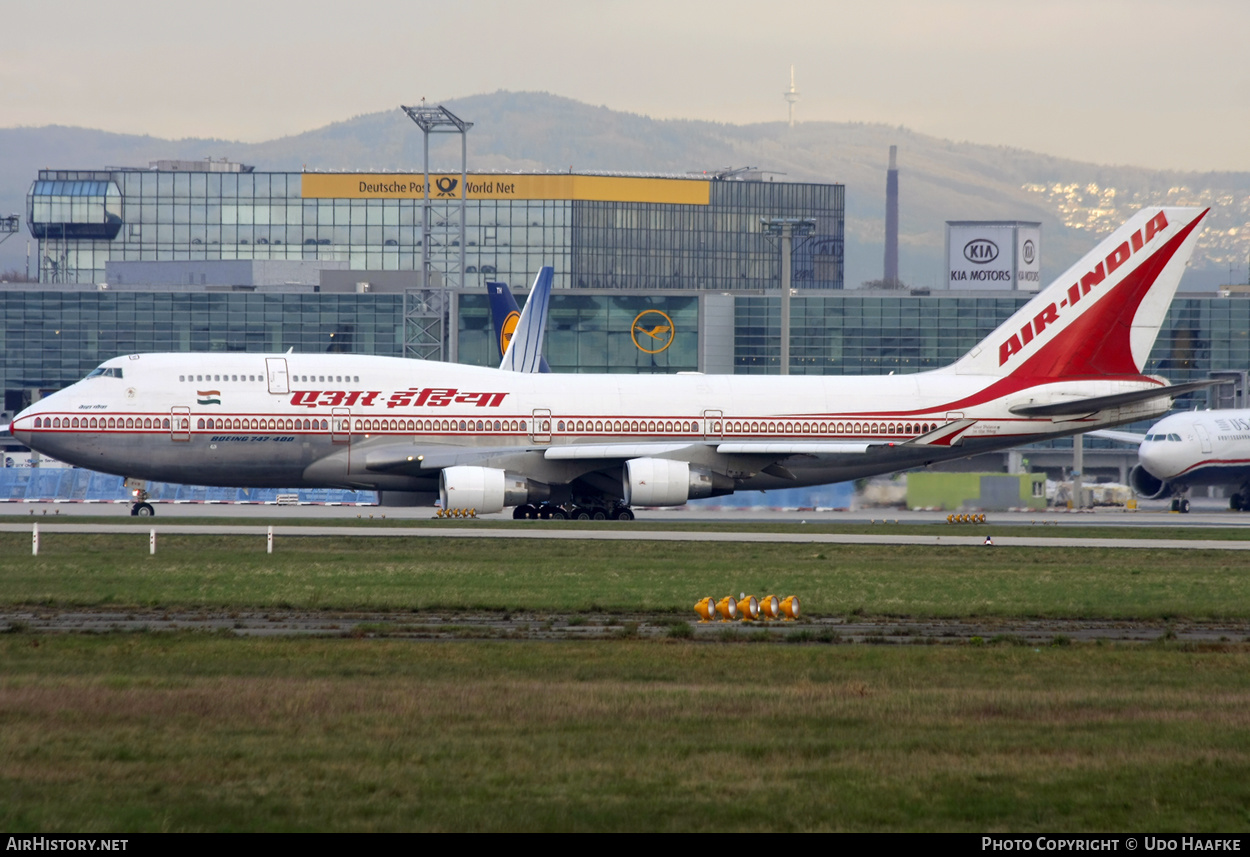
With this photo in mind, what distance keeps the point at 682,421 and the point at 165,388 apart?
1638 cm

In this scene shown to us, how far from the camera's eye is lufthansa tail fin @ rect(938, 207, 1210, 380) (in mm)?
49500

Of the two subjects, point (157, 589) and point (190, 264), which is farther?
point (190, 264)

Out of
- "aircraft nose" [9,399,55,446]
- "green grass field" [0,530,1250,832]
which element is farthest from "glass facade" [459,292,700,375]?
"green grass field" [0,530,1250,832]

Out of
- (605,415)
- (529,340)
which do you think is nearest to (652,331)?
(529,340)

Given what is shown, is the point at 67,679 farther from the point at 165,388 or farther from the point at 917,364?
the point at 917,364

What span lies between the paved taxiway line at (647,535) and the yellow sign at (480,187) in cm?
13180

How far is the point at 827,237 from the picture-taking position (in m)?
194

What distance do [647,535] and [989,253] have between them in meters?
86.7

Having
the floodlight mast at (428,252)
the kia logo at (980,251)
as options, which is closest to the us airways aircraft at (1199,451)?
the floodlight mast at (428,252)

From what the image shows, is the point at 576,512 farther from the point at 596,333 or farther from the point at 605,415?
the point at 596,333

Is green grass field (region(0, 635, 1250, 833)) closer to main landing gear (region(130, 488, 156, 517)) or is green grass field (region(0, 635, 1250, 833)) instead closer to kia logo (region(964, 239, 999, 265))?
main landing gear (region(130, 488, 156, 517))

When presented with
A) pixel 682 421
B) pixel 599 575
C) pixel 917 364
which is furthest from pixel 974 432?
pixel 917 364

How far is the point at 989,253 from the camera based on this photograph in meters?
120

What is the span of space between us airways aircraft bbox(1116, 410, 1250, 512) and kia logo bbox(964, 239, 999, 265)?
53.7 meters
